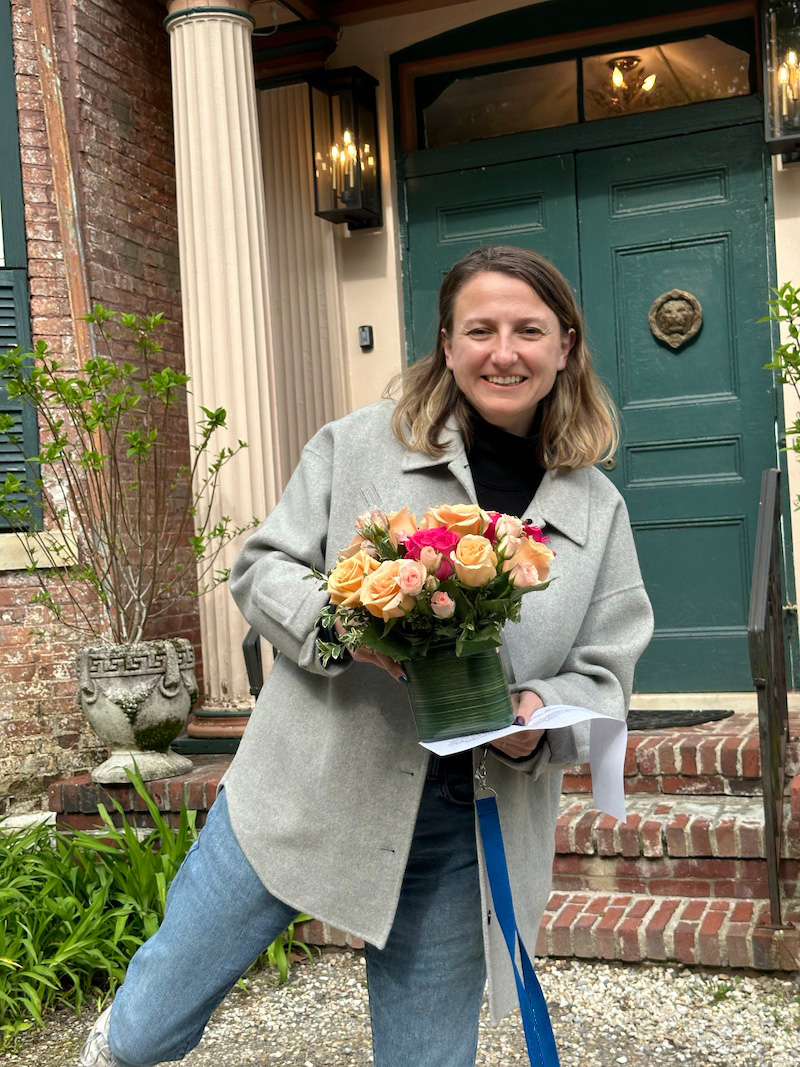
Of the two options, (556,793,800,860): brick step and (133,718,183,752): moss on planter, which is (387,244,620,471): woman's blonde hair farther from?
(133,718,183,752): moss on planter

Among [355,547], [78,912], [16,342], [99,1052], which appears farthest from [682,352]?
[99,1052]

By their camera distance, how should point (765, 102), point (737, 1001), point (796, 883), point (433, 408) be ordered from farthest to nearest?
point (765, 102)
point (796, 883)
point (737, 1001)
point (433, 408)

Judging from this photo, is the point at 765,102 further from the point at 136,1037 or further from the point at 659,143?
the point at 136,1037

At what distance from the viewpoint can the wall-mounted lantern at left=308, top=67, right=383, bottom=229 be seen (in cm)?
607

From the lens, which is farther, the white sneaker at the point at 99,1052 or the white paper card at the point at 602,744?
the white sneaker at the point at 99,1052

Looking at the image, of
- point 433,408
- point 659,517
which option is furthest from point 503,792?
point 659,517

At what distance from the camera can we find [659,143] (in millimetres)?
5785

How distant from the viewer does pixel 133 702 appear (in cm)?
481

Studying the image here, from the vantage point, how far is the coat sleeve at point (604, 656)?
79.9 inches

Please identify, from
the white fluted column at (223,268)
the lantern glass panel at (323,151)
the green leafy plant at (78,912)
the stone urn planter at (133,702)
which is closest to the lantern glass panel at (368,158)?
the lantern glass panel at (323,151)

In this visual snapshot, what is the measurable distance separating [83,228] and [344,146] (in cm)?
143

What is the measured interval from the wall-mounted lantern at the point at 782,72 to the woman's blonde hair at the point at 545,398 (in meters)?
3.52

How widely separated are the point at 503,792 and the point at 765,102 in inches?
166

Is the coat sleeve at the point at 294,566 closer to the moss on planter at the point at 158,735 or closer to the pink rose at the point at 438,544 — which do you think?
the pink rose at the point at 438,544
